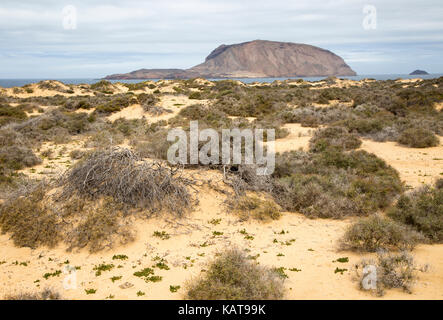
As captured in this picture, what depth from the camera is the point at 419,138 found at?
13.8m

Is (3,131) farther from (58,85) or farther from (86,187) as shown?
(58,85)

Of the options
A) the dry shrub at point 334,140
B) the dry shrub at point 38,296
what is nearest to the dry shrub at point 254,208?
the dry shrub at point 38,296

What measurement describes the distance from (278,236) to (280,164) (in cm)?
394

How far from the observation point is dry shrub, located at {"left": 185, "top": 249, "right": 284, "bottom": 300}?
4689 millimetres

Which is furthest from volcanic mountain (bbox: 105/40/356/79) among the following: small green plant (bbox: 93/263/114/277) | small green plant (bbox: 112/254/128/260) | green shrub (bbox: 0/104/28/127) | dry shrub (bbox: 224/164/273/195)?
small green plant (bbox: 93/263/114/277)

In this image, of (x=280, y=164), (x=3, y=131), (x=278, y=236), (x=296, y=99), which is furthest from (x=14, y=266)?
(x=296, y=99)

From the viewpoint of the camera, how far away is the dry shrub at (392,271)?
4.89 metres

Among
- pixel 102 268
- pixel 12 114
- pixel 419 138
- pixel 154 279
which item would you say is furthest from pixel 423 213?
pixel 12 114

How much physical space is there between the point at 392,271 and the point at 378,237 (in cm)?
134

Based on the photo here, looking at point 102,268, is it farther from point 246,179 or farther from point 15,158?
point 15,158

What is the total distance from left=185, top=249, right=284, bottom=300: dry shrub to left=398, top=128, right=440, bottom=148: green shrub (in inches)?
464

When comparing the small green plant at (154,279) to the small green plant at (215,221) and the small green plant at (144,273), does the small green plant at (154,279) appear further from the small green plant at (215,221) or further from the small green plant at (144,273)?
the small green plant at (215,221)

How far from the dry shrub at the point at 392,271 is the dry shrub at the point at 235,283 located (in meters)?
1.51
